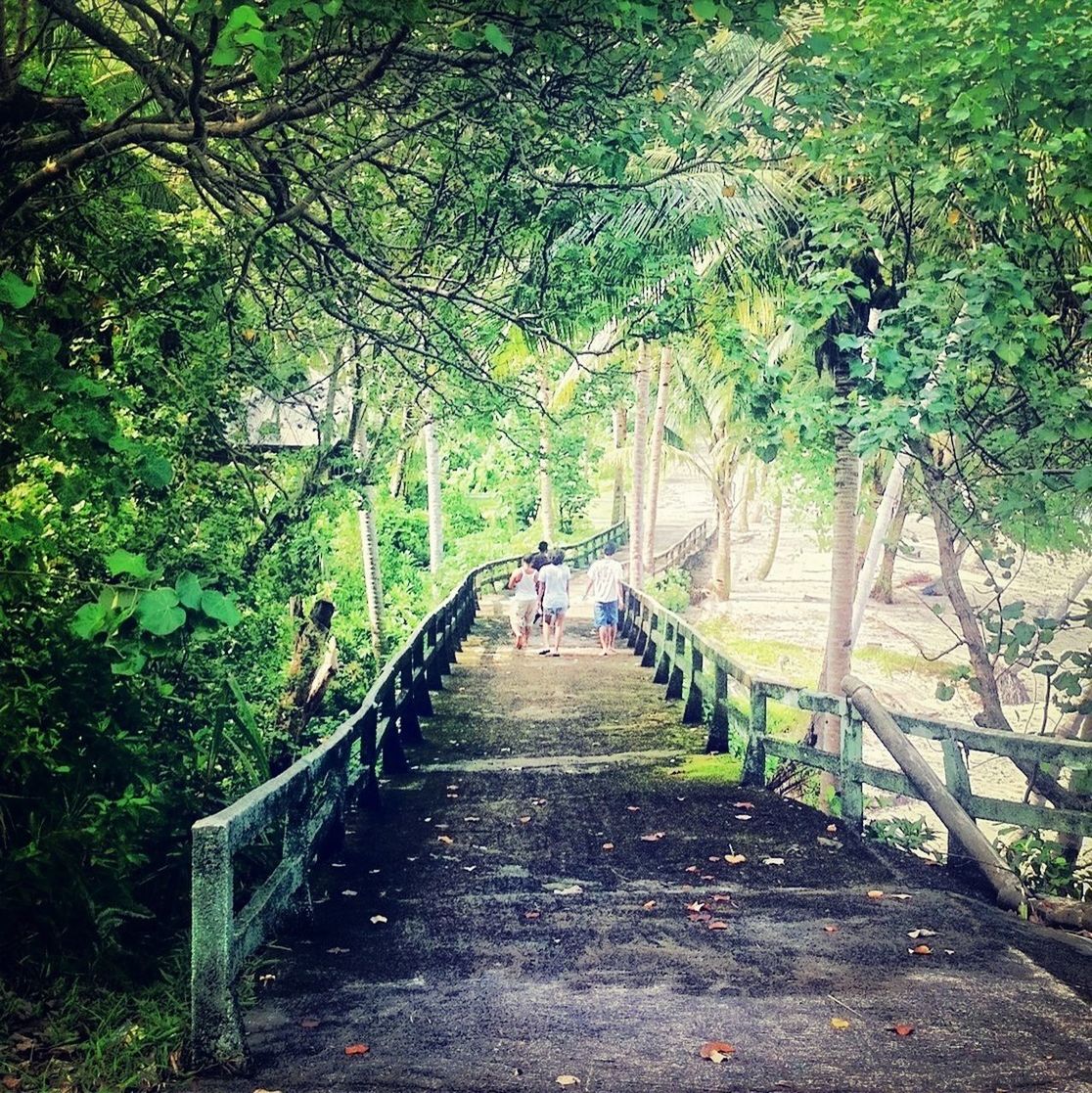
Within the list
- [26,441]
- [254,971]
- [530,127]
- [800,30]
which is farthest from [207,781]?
[800,30]

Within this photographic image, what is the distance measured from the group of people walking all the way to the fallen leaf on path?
15.0m

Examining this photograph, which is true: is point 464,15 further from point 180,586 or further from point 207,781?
point 207,781

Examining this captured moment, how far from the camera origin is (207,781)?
7270mm

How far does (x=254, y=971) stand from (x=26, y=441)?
3027 mm

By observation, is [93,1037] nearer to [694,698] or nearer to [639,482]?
[694,698]

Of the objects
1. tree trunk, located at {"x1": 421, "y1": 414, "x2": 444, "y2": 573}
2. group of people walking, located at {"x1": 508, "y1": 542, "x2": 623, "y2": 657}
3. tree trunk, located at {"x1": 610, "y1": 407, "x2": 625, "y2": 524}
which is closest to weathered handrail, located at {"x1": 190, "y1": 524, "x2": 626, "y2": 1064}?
group of people walking, located at {"x1": 508, "y1": 542, "x2": 623, "y2": 657}

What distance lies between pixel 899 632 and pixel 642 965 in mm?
24882

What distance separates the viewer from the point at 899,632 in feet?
98.9

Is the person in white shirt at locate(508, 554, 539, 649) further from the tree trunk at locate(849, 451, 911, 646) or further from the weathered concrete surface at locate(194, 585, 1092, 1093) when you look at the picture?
the weathered concrete surface at locate(194, 585, 1092, 1093)

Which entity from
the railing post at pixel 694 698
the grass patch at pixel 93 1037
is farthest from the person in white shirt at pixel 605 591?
the grass patch at pixel 93 1037

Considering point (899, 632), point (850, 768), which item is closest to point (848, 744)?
point (850, 768)

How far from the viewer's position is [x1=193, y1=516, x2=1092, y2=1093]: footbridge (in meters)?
5.21

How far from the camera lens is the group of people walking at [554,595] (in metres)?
21.1

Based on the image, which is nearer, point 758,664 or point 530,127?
point 530,127
